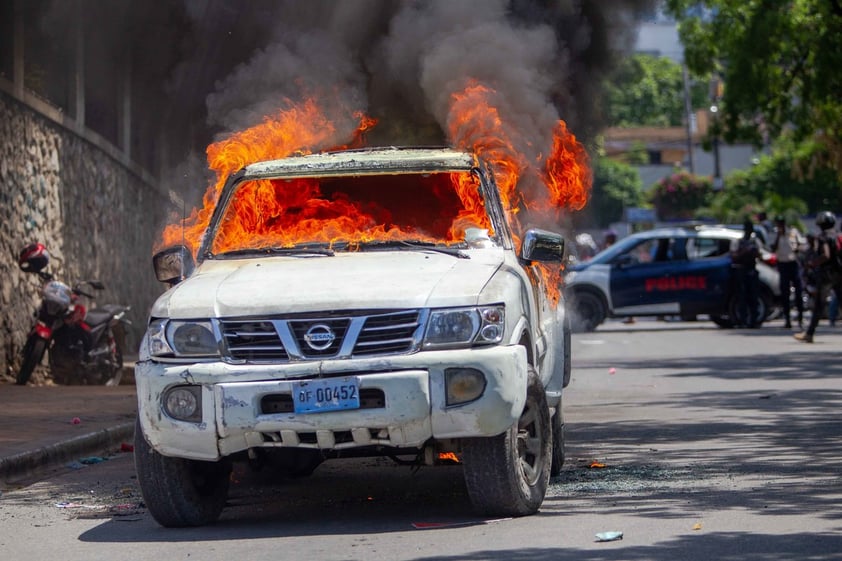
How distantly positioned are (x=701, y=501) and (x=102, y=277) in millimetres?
13447

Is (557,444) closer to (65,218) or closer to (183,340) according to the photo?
(183,340)

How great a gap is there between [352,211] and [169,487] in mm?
1951

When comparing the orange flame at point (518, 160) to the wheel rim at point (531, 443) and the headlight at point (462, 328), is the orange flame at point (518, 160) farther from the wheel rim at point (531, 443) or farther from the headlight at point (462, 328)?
the headlight at point (462, 328)

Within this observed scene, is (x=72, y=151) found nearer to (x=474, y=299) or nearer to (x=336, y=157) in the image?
(x=336, y=157)

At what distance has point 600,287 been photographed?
27.0 metres

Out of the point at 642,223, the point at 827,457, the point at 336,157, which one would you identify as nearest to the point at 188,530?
the point at 336,157

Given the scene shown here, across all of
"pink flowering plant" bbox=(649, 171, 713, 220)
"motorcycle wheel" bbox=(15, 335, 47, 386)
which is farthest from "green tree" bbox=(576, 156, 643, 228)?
"motorcycle wheel" bbox=(15, 335, 47, 386)

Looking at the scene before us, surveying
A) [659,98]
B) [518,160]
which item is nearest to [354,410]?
[518,160]

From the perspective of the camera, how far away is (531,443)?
7.50m

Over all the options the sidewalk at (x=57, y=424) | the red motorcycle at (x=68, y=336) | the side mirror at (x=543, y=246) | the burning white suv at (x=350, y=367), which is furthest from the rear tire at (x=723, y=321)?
the burning white suv at (x=350, y=367)

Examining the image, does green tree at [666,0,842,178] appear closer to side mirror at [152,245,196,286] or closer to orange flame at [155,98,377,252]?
orange flame at [155,98,377,252]

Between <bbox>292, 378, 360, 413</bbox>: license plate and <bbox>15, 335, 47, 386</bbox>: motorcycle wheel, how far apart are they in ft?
29.1

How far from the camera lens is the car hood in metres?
6.91

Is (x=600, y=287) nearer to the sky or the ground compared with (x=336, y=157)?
nearer to the ground
